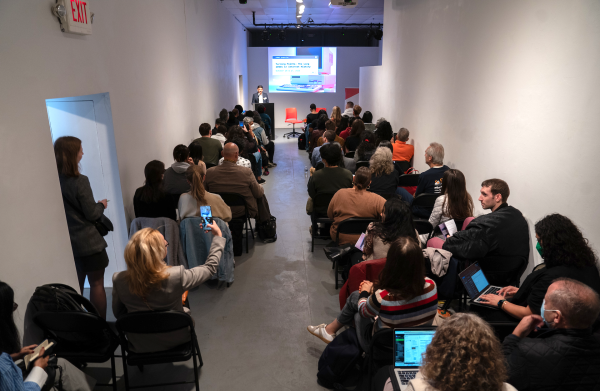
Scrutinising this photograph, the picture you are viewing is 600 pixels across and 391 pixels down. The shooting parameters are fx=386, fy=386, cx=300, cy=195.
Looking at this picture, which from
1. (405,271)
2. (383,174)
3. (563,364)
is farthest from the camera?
(383,174)

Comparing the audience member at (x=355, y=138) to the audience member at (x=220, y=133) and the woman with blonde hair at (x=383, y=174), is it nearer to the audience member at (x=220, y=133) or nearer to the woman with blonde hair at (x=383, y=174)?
the audience member at (x=220, y=133)

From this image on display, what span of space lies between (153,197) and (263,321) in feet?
4.66

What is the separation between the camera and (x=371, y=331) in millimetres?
2275


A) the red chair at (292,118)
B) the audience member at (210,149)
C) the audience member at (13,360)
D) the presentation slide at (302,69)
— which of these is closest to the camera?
the audience member at (13,360)

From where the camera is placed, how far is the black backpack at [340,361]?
2.38m

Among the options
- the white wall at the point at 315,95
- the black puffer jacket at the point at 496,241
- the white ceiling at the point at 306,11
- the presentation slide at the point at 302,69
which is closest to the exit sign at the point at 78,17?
A: the black puffer jacket at the point at 496,241

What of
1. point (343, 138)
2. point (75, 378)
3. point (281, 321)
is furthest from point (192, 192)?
point (343, 138)

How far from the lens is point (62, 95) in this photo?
2.75m

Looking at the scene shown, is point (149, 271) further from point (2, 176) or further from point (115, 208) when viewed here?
point (115, 208)

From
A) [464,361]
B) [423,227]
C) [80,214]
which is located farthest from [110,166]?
[464,361]

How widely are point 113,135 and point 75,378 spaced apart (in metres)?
2.28

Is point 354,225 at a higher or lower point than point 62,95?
lower

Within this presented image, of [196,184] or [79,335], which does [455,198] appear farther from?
[79,335]

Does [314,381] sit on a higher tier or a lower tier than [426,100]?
lower
